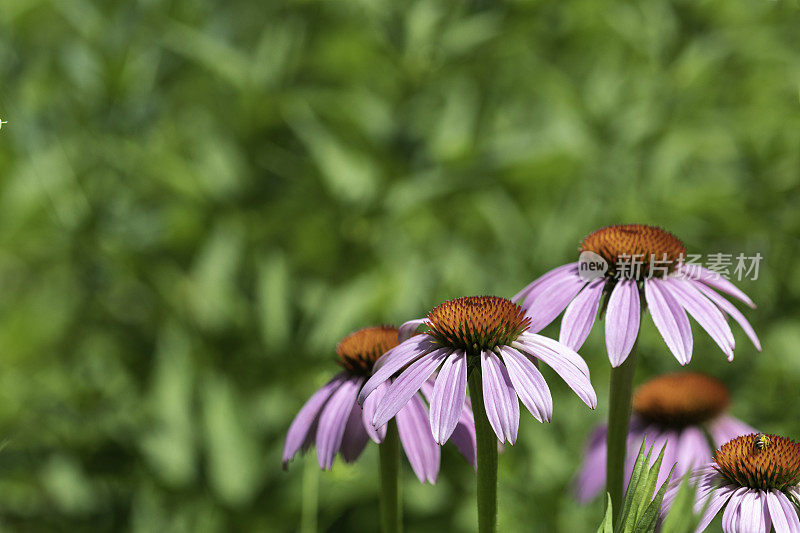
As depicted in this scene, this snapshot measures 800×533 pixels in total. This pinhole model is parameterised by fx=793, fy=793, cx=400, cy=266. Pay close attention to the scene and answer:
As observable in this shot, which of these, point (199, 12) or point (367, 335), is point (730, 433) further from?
point (199, 12)

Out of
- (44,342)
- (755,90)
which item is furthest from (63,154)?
(755,90)

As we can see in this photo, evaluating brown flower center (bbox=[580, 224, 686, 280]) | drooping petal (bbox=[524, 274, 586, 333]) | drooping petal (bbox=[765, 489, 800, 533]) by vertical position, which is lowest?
drooping petal (bbox=[765, 489, 800, 533])

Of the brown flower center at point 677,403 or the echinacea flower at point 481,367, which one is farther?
the brown flower center at point 677,403

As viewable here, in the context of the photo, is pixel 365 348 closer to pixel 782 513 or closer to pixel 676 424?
pixel 782 513

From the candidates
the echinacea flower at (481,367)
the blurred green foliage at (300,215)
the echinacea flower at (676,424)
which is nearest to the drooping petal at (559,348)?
the echinacea flower at (481,367)

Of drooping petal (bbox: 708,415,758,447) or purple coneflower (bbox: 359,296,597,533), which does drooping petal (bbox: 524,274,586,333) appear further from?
drooping petal (bbox: 708,415,758,447)

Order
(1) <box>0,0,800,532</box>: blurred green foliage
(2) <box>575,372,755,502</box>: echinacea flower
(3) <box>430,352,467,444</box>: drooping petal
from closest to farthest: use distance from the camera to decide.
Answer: (3) <box>430,352,467,444</box>: drooping petal < (2) <box>575,372,755,502</box>: echinacea flower < (1) <box>0,0,800,532</box>: blurred green foliage

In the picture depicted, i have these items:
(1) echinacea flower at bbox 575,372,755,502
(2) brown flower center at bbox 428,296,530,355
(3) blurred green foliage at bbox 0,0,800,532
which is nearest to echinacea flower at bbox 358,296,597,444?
(2) brown flower center at bbox 428,296,530,355

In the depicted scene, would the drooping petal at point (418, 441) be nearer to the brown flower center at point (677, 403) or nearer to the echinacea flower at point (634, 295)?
the echinacea flower at point (634, 295)
